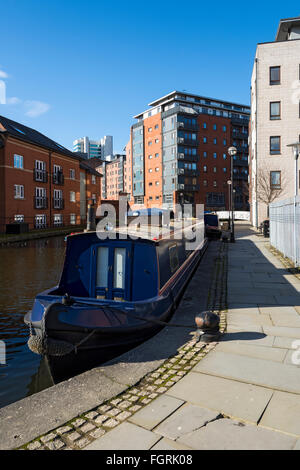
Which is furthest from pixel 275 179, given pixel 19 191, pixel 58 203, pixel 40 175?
pixel 19 191

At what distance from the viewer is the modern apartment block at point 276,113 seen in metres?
32.3

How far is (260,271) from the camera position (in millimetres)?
12547

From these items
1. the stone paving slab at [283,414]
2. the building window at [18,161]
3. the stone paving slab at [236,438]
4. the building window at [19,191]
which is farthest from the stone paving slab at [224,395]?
the building window at [18,161]

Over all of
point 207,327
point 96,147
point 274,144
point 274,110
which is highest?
point 96,147

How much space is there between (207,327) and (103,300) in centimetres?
192

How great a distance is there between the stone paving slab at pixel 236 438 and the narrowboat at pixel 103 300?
2734 mm

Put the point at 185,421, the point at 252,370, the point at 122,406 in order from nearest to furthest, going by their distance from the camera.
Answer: the point at 185,421 → the point at 122,406 → the point at 252,370

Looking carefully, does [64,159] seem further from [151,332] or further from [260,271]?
[151,332]

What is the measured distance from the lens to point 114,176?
400 ft

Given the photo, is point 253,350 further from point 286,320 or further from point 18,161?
point 18,161

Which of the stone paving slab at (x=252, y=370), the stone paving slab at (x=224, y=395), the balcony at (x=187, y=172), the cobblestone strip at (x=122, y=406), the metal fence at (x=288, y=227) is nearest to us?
the cobblestone strip at (x=122, y=406)

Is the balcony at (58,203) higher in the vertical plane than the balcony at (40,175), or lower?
lower

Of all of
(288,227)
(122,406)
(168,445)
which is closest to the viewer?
(168,445)

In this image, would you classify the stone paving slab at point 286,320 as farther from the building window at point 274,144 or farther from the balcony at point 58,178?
the balcony at point 58,178
